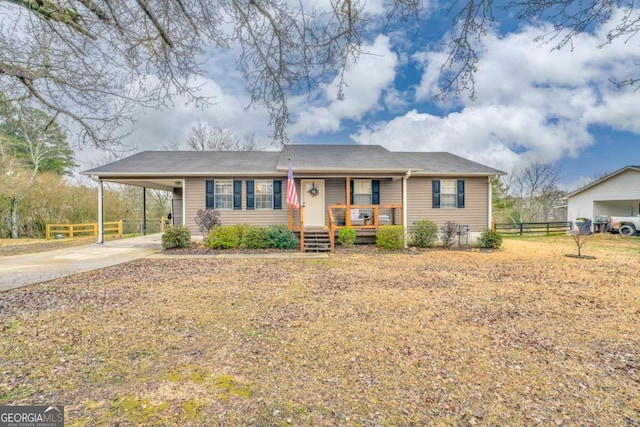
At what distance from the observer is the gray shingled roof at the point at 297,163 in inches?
428

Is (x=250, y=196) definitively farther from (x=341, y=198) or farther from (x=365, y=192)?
(x=365, y=192)

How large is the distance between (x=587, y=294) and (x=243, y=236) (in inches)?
362

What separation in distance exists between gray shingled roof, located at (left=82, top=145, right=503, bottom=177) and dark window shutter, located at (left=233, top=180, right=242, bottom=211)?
58 cm

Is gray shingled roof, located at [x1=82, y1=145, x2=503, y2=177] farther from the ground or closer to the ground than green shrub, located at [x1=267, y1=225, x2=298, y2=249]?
farther from the ground

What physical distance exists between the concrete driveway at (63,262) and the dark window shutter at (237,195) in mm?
3273

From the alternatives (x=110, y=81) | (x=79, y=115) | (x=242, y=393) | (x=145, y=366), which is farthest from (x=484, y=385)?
(x=79, y=115)

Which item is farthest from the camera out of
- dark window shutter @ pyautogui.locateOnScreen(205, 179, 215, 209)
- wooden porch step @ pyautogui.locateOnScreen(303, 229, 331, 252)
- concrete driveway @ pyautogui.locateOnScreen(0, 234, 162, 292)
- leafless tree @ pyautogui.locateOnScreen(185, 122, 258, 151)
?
leafless tree @ pyautogui.locateOnScreen(185, 122, 258, 151)

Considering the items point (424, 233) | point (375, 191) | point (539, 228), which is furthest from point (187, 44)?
point (539, 228)

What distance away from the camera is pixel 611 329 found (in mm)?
3617

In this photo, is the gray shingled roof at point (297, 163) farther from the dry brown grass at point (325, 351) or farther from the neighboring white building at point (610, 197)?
the neighboring white building at point (610, 197)

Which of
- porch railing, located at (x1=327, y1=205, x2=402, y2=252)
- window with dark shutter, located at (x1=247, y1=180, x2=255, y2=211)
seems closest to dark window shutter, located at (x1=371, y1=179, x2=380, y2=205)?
porch railing, located at (x1=327, y1=205, x2=402, y2=252)

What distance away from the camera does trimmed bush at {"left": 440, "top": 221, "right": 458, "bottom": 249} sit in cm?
1110

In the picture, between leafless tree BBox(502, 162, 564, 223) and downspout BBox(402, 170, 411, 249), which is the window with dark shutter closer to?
downspout BBox(402, 170, 411, 249)

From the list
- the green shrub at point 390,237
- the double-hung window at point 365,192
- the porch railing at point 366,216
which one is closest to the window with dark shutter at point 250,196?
the porch railing at point 366,216
